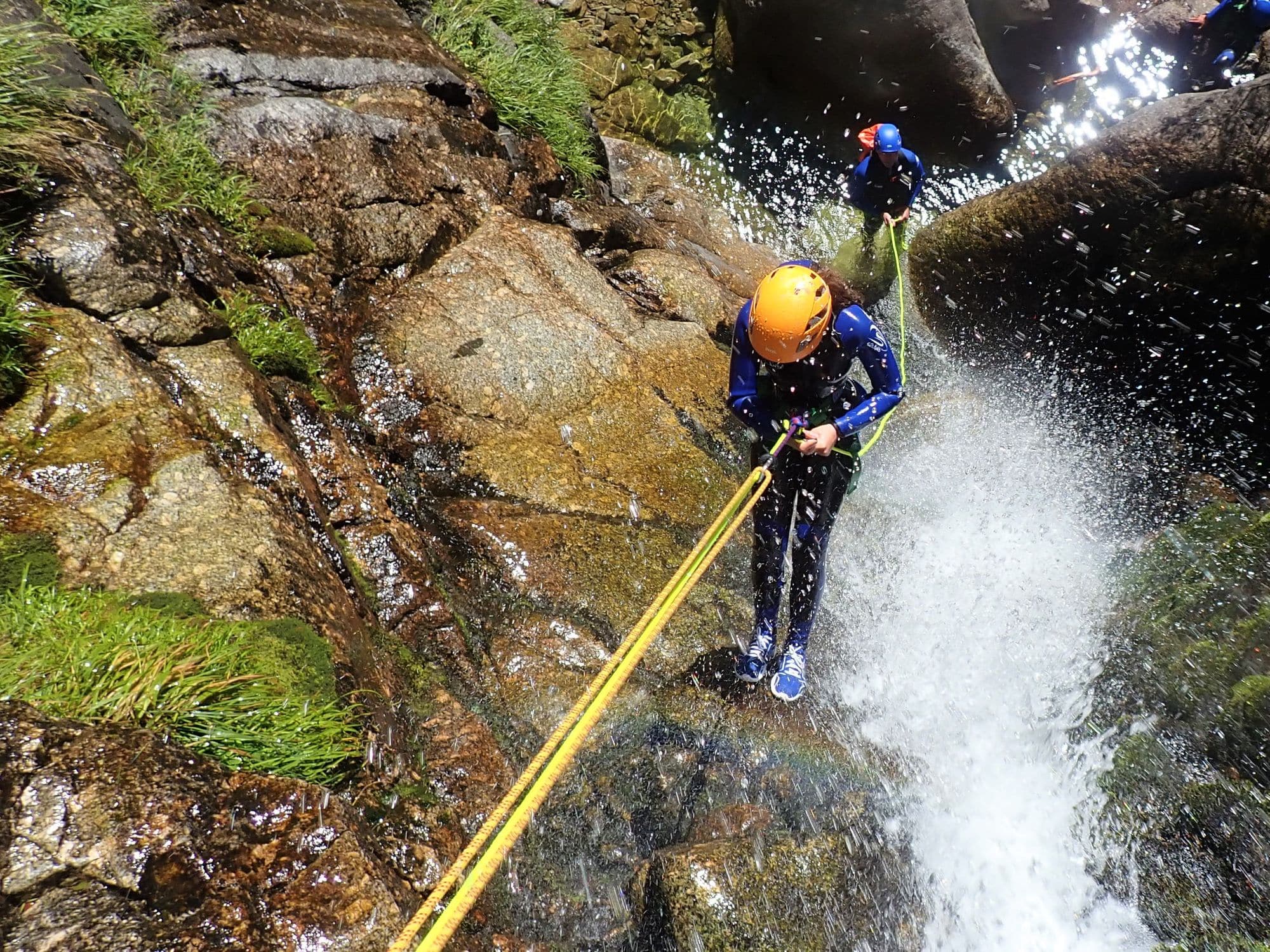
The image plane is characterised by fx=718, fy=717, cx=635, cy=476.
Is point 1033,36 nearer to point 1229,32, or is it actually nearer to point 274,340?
point 1229,32

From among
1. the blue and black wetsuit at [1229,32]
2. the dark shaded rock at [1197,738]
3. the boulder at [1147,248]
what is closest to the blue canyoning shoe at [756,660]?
the dark shaded rock at [1197,738]

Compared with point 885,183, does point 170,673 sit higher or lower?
higher

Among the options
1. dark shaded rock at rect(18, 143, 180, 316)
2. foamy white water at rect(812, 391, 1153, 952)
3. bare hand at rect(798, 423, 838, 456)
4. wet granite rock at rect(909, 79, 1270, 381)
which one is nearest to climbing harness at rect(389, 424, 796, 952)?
bare hand at rect(798, 423, 838, 456)

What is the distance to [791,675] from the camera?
436 centimetres

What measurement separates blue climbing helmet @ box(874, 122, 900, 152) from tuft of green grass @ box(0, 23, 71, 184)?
7.05 metres

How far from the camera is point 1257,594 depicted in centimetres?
435

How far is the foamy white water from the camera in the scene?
3.68 meters

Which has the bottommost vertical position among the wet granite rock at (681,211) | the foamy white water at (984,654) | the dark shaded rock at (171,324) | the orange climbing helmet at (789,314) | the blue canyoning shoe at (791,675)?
the foamy white water at (984,654)

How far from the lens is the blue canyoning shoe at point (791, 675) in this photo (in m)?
4.34

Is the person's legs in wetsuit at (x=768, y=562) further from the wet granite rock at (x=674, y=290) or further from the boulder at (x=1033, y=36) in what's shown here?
the boulder at (x=1033, y=36)

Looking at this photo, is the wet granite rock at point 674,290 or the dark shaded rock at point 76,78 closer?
the dark shaded rock at point 76,78

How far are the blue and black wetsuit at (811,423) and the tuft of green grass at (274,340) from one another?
2.75m

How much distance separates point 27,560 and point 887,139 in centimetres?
805

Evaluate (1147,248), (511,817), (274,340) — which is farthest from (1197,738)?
(274,340)
